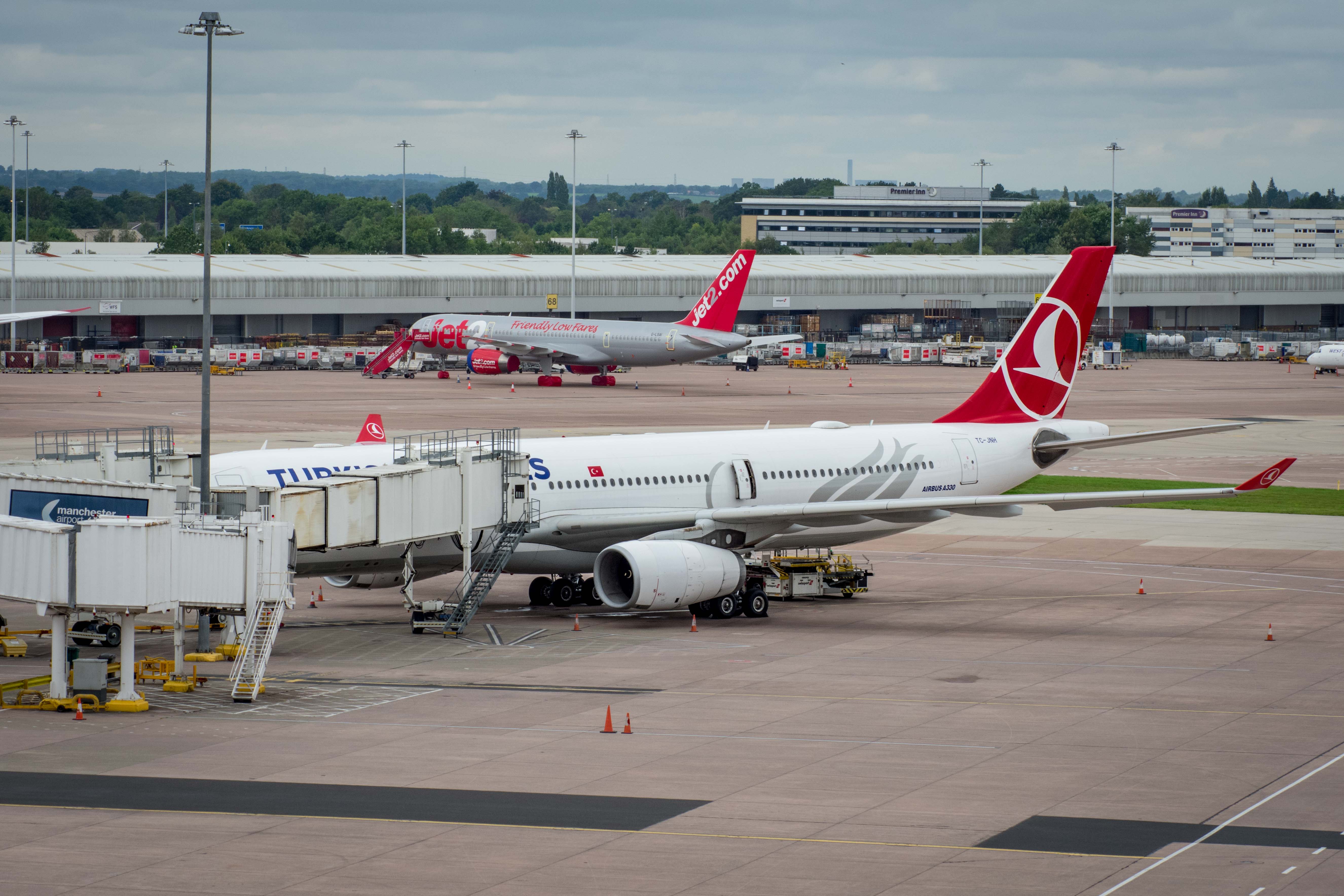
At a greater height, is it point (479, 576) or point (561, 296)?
point (561, 296)

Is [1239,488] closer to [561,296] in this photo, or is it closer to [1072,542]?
[1072,542]

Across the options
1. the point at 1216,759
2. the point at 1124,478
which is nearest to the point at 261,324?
the point at 1124,478

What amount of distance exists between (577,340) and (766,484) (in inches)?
3181

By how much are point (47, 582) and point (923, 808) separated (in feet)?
52.3

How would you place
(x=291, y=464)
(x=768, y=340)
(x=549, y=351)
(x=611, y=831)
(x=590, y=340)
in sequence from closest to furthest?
1. (x=611, y=831)
2. (x=291, y=464)
3. (x=590, y=340)
4. (x=549, y=351)
5. (x=768, y=340)

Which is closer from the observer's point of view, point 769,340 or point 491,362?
point 491,362

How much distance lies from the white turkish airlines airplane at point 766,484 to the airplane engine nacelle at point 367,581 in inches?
2.1

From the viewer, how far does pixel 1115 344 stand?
162m

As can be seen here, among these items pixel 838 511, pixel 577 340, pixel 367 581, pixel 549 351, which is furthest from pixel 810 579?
pixel 549 351

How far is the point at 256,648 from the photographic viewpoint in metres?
32.1

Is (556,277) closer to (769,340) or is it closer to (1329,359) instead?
(769,340)

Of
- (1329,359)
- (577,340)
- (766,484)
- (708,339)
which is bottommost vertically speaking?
(766,484)

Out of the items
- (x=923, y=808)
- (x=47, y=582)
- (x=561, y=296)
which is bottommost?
(x=923, y=808)

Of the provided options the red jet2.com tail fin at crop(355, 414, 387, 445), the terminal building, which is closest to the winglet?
the red jet2.com tail fin at crop(355, 414, 387, 445)
